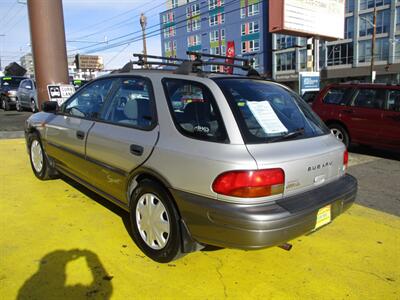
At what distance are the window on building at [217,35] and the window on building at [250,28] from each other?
4.66 metres

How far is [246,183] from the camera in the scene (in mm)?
2611

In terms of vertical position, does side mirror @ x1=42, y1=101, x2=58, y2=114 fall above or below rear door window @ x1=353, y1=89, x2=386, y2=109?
above

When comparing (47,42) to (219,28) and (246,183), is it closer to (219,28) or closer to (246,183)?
(246,183)

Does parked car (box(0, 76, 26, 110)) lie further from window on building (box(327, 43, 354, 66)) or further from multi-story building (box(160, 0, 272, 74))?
window on building (box(327, 43, 354, 66))

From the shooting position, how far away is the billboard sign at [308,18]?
1493 centimetres

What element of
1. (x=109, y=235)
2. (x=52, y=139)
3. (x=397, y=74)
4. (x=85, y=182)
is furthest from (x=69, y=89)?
(x=397, y=74)

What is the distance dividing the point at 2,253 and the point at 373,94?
7308 millimetres

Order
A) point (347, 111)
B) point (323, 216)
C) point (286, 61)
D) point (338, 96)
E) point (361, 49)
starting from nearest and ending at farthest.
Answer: point (323, 216), point (347, 111), point (338, 96), point (361, 49), point (286, 61)

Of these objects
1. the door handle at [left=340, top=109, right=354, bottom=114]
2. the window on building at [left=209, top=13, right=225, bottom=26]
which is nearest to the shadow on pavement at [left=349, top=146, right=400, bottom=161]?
the door handle at [left=340, top=109, right=354, bottom=114]

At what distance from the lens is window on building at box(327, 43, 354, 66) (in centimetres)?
4606

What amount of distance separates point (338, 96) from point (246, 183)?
6.69 metres

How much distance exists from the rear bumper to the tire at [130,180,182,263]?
16 centimetres

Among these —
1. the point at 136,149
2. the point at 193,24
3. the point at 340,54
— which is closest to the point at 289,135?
the point at 136,149

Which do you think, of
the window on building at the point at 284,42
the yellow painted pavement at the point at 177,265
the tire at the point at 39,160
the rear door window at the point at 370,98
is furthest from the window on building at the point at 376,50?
the tire at the point at 39,160
